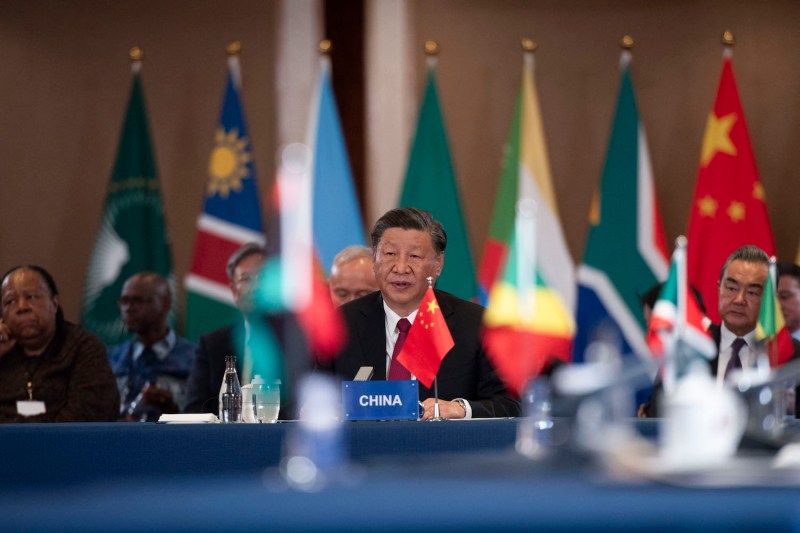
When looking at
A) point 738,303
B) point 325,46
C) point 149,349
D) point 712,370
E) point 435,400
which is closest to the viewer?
point 435,400

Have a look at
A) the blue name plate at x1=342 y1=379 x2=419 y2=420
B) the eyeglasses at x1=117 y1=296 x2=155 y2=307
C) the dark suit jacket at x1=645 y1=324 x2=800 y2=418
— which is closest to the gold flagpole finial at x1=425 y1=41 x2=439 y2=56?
the eyeglasses at x1=117 y1=296 x2=155 y2=307

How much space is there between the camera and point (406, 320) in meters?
4.11

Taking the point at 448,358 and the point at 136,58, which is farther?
the point at 136,58

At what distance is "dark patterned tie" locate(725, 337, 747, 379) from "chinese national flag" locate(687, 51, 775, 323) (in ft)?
6.51

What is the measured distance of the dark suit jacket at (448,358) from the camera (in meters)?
4.07

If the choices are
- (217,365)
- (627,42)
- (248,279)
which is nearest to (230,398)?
(217,365)

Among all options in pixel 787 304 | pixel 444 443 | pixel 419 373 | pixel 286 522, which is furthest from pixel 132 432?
pixel 787 304

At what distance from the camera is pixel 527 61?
7098mm

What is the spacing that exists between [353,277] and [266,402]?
61.7 inches

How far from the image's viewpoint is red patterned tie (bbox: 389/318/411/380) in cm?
399

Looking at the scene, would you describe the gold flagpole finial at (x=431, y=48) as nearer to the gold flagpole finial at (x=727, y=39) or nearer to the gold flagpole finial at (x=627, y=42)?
the gold flagpole finial at (x=627, y=42)

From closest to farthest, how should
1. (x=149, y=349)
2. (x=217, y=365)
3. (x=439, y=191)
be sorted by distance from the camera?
(x=217, y=365) → (x=149, y=349) → (x=439, y=191)

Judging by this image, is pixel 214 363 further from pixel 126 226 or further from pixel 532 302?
pixel 126 226

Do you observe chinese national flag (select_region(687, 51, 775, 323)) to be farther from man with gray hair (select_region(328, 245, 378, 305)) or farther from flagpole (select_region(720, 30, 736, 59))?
man with gray hair (select_region(328, 245, 378, 305))
